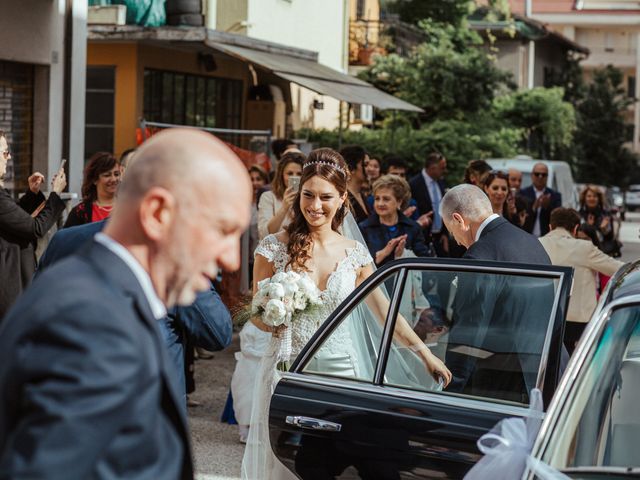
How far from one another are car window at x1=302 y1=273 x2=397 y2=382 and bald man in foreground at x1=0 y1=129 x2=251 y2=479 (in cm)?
251

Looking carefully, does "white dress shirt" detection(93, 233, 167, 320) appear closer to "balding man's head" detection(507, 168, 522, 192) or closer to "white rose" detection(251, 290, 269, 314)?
"white rose" detection(251, 290, 269, 314)

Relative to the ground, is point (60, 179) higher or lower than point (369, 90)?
lower

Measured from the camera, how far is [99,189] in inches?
308

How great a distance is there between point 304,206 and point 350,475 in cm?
208

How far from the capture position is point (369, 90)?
62.7ft

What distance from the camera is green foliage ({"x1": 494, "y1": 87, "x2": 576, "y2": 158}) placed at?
3394 centimetres

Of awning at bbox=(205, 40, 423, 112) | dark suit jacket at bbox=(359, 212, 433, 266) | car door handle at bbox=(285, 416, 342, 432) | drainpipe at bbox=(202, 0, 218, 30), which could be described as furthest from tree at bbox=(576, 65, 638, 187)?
car door handle at bbox=(285, 416, 342, 432)

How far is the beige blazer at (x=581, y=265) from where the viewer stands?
355 inches

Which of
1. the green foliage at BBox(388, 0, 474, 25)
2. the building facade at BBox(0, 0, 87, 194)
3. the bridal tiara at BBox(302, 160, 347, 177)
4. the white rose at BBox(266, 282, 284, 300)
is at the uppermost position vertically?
the green foliage at BBox(388, 0, 474, 25)

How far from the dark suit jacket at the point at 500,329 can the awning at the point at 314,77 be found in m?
10.4

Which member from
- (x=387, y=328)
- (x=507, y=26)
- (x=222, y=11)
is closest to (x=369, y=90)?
(x=222, y=11)

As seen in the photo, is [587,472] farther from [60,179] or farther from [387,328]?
[60,179]

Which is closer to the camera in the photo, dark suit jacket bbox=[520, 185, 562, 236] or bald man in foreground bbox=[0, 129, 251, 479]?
bald man in foreground bbox=[0, 129, 251, 479]

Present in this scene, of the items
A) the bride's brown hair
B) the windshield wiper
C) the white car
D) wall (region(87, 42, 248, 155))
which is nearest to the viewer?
the windshield wiper
